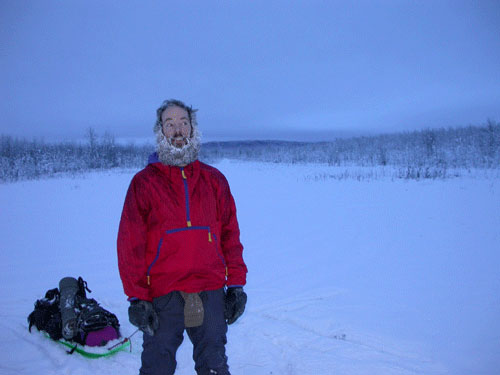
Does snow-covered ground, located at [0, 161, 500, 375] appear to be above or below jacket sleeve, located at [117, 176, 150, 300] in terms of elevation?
below

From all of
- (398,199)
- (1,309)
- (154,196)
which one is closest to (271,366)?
(154,196)

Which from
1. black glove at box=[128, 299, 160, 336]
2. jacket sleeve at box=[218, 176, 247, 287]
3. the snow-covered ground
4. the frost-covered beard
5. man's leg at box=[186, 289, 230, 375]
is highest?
the frost-covered beard

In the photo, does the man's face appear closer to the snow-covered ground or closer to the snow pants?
the snow pants

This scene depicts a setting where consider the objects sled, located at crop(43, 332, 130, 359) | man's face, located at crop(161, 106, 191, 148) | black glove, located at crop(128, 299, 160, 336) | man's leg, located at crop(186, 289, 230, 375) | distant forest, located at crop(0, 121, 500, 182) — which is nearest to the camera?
black glove, located at crop(128, 299, 160, 336)

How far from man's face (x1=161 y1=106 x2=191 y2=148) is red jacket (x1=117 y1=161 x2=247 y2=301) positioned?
0.63ft

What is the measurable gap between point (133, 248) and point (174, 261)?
0.26 meters

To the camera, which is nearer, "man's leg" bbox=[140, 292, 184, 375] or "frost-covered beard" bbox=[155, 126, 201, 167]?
"man's leg" bbox=[140, 292, 184, 375]

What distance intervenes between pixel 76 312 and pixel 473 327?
170 inches

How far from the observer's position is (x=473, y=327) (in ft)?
11.9

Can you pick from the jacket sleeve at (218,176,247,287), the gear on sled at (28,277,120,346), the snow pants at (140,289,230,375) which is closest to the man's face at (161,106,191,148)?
the jacket sleeve at (218,176,247,287)

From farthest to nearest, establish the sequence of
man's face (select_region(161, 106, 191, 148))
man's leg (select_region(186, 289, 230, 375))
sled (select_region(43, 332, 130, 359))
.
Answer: sled (select_region(43, 332, 130, 359))
man's face (select_region(161, 106, 191, 148))
man's leg (select_region(186, 289, 230, 375))

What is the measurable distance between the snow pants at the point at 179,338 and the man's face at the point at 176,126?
39.8 inches

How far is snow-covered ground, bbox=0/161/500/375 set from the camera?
308 centimetres

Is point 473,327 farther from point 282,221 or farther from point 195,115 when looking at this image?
point 282,221
